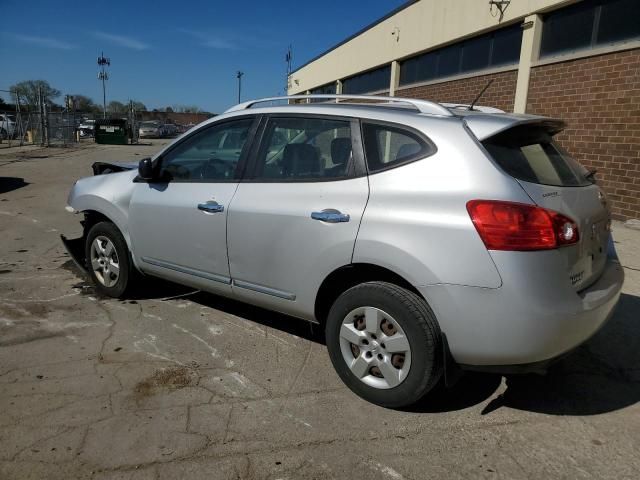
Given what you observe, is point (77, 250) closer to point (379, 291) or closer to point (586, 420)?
point (379, 291)

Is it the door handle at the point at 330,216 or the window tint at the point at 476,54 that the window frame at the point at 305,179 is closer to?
the door handle at the point at 330,216

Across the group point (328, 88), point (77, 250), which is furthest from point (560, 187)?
point (328, 88)

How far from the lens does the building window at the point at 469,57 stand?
11148mm

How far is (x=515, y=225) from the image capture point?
2506 millimetres

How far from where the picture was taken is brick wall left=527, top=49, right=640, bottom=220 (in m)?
8.44

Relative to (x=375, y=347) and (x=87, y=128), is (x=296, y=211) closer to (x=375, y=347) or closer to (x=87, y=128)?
(x=375, y=347)

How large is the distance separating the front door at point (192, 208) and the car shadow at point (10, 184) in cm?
901

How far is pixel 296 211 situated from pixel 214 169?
0.99 metres

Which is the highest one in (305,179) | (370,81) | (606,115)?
(370,81)

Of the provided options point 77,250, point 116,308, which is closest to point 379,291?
point 116,308

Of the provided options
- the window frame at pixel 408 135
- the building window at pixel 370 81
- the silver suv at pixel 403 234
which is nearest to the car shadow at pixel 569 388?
the silver suv at pixel 403 234

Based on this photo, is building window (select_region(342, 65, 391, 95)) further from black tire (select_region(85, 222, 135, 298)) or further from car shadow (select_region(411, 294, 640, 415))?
car shadow (select_region(411, 294, 640, 415))

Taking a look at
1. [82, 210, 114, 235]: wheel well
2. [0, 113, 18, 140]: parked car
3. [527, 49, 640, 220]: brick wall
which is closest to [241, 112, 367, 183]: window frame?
[82, 210, 114, 235]: wheel well

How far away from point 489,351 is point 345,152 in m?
1.41
